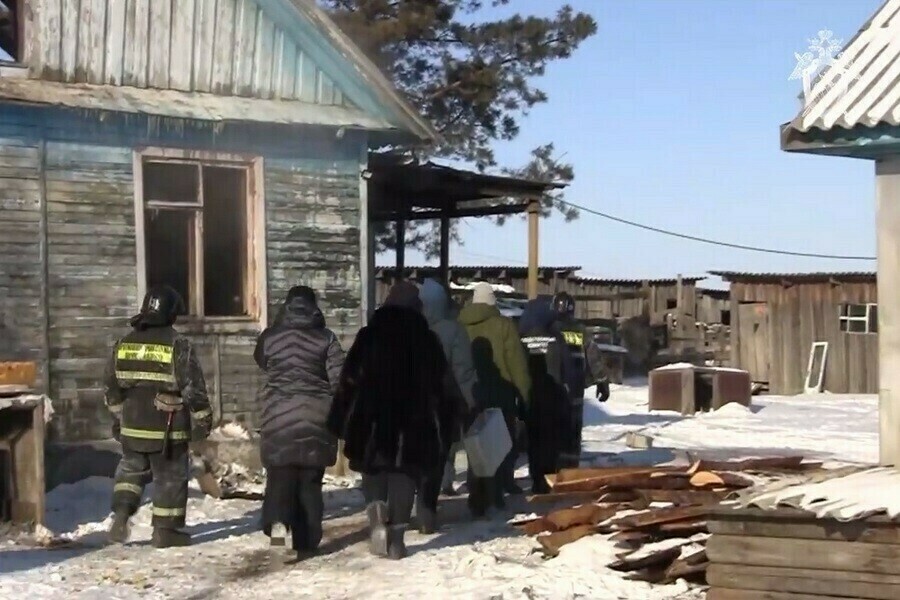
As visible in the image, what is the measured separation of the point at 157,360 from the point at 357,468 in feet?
5.47

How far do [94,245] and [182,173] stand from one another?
3.79ft

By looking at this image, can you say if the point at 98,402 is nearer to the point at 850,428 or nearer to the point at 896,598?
the point at 896,598

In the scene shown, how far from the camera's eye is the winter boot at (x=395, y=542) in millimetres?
9094

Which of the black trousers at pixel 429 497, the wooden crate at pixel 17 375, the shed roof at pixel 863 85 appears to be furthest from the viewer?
the wooden crate at pixel 17 375

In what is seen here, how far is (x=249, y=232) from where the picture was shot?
13555 millimetres

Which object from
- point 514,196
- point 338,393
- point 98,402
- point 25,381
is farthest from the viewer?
point 514,196

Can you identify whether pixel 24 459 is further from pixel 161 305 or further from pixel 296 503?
pixel 296 503

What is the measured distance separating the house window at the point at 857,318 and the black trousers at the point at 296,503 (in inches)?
951

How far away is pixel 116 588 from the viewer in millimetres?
8336

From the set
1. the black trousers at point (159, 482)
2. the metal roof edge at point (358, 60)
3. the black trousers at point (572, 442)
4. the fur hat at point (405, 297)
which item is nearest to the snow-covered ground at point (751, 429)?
the black trousers at point (572, 442)

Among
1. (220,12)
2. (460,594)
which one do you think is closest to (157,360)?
(460,594)

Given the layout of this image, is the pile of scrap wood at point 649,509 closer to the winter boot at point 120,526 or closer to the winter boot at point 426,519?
the winter boot at point 426,519

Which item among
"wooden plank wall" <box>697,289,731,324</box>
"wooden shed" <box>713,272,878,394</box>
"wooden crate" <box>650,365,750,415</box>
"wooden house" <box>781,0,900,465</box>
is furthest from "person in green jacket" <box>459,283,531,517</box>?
"wooden plank wall" <box>697,289,731,324</box>

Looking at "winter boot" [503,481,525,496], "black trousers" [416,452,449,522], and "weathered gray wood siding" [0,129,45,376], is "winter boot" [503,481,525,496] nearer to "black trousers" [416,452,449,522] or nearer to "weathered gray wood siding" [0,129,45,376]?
"black trousers" [416,452,449,522]
